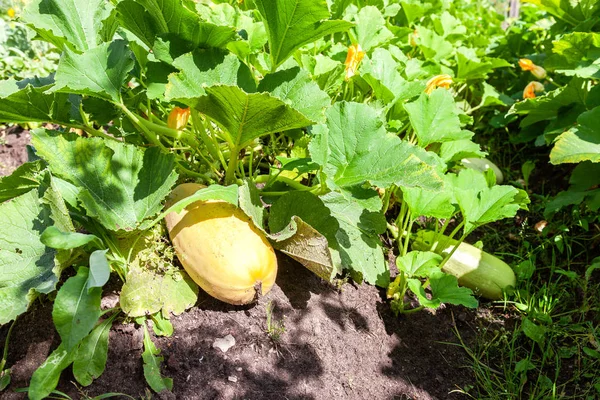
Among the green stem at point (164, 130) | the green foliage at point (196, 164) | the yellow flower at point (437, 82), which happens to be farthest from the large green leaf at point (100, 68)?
the yellow flower at point (437, 82)

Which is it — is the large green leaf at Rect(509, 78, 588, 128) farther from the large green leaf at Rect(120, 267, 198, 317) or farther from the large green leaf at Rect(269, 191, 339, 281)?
the large green leaf at Rect(120, 267, 198, 317)

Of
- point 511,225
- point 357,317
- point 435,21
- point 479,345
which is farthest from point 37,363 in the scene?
point 435,21

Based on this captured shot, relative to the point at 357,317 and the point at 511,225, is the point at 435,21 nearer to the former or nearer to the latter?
the point at 511,225

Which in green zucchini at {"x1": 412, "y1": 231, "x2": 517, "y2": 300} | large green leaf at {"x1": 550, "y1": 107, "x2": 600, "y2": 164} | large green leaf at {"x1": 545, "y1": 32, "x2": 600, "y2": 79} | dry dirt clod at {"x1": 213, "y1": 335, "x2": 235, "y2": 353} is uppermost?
large green leaf at {"x1": 545, "y1": 32, "x2": 600, "y2": 79}

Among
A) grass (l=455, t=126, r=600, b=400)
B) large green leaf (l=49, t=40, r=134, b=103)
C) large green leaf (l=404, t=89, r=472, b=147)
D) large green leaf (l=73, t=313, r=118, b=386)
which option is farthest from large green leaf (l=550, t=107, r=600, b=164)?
large green leaf (l=73, t=313, r=118, b=386)

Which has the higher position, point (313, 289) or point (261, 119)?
point (261, 119)

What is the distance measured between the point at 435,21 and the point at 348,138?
2.37 metres

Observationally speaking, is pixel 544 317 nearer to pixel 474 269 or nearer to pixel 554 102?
pixel 474 269

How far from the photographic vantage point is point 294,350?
204 centimetres

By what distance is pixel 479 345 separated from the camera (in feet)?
7.80

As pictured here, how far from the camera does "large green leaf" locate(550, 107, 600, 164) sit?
88.9 inches

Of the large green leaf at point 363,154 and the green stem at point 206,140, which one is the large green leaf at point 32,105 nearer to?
the green stem at point 206,140

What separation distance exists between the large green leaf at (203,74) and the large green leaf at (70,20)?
1.93ft

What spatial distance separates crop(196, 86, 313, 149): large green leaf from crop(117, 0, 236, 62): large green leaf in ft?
0.89
